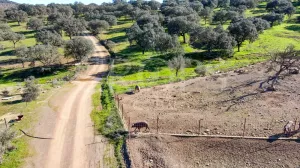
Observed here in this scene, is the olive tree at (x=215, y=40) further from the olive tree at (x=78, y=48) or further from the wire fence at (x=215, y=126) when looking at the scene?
the wire fence at (x=215, y=126)

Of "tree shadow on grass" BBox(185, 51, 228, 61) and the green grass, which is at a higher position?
"tree shadow on grass" BBox(185, 51, 228, 61)

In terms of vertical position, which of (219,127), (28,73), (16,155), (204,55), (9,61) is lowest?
(16,155)

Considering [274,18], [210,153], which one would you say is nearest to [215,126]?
[210,153]

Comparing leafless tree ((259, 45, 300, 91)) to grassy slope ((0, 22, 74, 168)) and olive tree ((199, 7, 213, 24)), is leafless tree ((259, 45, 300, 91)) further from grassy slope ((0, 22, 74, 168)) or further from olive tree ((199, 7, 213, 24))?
olive tree ((199, 7, 213, 24))

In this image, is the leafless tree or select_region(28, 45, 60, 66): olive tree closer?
the leafless tree

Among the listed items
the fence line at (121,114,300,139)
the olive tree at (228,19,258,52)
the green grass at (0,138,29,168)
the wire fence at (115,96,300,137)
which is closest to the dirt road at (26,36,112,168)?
the green grass at (0,138,29,168)

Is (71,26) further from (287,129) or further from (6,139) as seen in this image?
(287,129)

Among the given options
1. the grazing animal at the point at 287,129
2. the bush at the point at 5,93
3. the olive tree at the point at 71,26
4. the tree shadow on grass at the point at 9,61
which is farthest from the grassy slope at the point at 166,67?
the tree shadow on grass at the point at 9,61
